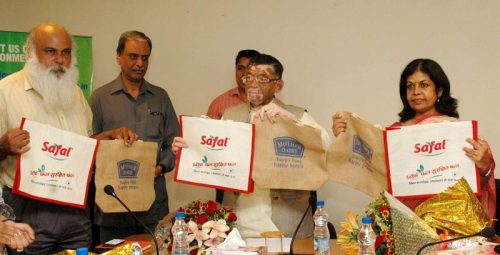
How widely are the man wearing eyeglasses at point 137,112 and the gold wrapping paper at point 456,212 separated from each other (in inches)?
78.6

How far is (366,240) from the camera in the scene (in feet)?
7.72

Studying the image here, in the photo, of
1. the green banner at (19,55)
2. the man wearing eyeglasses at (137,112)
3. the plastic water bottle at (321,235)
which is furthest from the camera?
the green banner at (19,55)

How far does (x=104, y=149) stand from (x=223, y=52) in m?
1.86

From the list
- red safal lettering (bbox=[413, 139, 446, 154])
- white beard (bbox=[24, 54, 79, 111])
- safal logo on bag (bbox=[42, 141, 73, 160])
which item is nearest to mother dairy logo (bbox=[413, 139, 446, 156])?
red safal lettering (bbox=[413, 139, 446, 154])

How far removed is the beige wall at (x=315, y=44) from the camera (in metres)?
4.54

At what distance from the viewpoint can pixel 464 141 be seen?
2.91 meters

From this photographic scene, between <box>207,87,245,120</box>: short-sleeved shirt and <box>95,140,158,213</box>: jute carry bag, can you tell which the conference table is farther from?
<box>207,87,245,120</box>: short-sleeved shirt

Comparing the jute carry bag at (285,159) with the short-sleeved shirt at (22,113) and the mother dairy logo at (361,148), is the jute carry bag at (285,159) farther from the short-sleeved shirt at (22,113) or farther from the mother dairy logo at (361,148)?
the short-sleeved shirt at (22,113)

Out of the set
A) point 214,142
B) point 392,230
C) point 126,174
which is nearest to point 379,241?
point 392,230

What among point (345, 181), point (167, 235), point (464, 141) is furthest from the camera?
point (345, 181)

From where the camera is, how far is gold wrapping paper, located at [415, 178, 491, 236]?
8.04 ft

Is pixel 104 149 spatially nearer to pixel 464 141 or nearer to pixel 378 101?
pixel 464 141

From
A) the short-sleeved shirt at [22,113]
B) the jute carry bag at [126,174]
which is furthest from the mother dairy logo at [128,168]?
the short-sleeved shirt at [22,113]

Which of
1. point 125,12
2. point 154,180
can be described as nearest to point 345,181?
point 154,180
